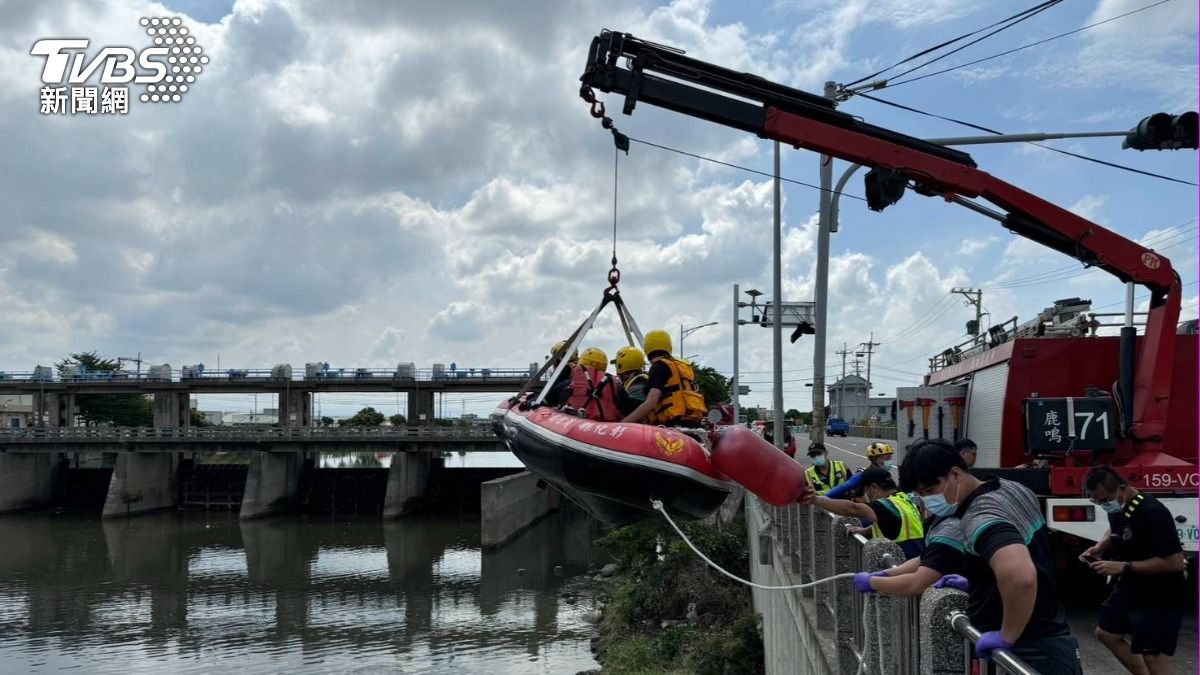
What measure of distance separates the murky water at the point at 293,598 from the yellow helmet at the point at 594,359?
14.3m

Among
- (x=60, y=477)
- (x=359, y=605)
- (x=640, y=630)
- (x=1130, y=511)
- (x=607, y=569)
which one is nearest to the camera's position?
(x=1130, y=511)

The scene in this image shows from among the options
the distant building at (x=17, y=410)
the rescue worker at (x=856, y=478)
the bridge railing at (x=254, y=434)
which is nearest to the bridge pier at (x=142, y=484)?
the bridge railing at (x=254, y=434)

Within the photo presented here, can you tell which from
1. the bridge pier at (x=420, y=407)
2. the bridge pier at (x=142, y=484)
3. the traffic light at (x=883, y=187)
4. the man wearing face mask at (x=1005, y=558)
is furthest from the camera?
the bridge pier at (x=420, y=407)

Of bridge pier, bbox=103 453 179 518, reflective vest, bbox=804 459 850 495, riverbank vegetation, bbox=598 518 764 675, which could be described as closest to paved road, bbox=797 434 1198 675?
reflective vest, bbox=804 459 850 495

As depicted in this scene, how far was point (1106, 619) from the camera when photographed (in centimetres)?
579

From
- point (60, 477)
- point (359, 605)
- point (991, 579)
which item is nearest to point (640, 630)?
point (359, 605)

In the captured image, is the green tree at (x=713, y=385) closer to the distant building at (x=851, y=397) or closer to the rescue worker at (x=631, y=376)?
the distant building at (x=851, y=397)

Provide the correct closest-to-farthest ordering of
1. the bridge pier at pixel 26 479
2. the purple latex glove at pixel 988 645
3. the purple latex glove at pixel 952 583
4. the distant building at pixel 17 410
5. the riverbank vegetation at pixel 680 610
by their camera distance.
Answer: the purple latex glove at pixel 988 645 < the purple latex glove at pixel 952 583 < the riverbank vegetation at pixel 680 610 < the bridge pier at pixel 26 479 < the distant building at pixel 17 410

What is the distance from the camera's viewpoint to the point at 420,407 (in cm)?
5894

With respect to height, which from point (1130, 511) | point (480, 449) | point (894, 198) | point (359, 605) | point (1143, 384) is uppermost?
point (894, 198)

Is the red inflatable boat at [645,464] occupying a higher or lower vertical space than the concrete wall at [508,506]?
higher

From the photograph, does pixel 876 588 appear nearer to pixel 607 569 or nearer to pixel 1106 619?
pixel 1106 619

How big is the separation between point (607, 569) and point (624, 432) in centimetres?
2654

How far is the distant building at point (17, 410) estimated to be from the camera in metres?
77.0
